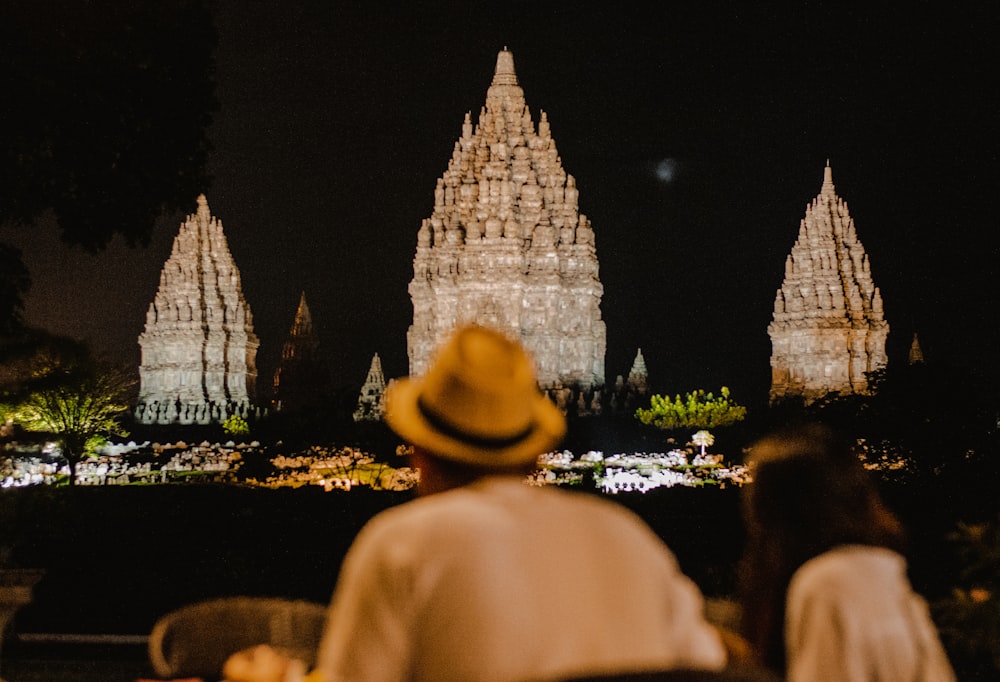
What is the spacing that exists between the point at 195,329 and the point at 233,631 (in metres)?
64.7

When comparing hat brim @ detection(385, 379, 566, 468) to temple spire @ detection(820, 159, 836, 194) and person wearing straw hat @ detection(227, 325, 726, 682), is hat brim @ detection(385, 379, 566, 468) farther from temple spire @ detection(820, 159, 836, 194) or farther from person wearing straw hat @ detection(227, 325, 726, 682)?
temple spire @ detection(820, 159, 836, 194)

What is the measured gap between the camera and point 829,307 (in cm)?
6194

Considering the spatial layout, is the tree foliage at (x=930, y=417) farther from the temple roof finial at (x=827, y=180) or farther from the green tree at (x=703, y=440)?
the temple roof finial at (x=827, y=180)

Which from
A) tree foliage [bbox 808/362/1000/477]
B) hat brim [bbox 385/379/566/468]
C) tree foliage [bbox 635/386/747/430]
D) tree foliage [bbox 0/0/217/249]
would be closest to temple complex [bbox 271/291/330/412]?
tree foliage [bbox 635/386/747/430]

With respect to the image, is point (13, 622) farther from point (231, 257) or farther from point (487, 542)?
point (231, 257)

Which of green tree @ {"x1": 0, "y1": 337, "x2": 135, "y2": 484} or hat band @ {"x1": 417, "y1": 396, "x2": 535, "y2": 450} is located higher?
hat band @ {"x1": 417, "y1": 396, "x2": 535, "y2": 450}

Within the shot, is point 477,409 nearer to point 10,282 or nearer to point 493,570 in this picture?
point 493,570

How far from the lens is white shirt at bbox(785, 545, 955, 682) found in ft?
9.36

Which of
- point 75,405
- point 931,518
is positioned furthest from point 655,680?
point 75,405

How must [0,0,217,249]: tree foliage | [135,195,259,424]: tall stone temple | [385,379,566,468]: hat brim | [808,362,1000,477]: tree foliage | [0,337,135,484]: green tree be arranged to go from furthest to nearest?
[135,195,259,424]: tall stone temple, [0,337,135,484]: green tree, [808,362,1000,477]: tree foliage, [0,0,217,249]: tree foliage, [385,379,566,468]: hat brim

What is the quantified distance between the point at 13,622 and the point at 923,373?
1338 centimetres

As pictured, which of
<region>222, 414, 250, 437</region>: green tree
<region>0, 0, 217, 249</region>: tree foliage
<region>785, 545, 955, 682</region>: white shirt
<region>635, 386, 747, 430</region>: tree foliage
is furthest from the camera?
<region>635, 386, 747, 430</region>: tree foliage

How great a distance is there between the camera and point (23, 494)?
46.5 ft

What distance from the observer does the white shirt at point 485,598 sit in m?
2.00
